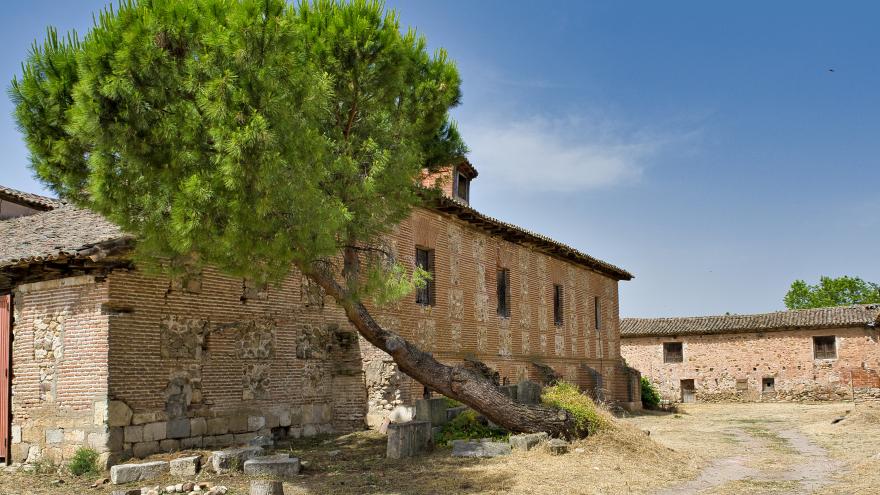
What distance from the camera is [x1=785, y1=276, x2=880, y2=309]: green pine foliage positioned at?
55.8 metres

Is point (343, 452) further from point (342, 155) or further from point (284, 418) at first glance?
point (342, 155)

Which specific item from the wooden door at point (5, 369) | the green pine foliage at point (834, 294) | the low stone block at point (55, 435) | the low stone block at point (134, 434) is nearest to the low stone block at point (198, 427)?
the low stone block at point (134, 434)

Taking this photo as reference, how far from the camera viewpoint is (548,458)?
1027cm

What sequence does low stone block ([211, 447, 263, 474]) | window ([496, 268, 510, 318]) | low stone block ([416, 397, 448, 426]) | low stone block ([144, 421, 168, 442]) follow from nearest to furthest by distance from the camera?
1. low stone block ([211, 447, 263, 474])
2. low stone block ([144, 421, 168, 442])
3. low stone block ([416, 397, 448, 426])
4. window ([496, 268, 510, 318])

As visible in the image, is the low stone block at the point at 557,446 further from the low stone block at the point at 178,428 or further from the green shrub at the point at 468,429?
the low stone block at the point at 178,428

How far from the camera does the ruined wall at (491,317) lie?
15.9m

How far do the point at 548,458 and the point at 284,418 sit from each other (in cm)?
477

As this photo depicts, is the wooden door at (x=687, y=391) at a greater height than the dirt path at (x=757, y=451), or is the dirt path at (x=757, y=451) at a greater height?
the dirt path at (x=757, y=451)

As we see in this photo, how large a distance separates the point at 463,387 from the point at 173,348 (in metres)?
4.40

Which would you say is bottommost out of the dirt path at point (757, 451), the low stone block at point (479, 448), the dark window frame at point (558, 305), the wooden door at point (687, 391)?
the wooden door at point (687, 391)

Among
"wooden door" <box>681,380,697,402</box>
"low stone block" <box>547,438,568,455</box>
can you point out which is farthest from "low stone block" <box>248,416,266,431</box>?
"wooden door" <box>681,380,697,402</box>

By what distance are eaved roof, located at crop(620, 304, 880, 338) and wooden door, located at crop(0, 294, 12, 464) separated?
2906cm

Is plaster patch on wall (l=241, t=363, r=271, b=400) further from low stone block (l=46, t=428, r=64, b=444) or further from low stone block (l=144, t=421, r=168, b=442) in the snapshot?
low stone block (l=46, t=428, r=64, b=444)

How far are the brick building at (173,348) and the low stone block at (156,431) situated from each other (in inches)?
0.6
